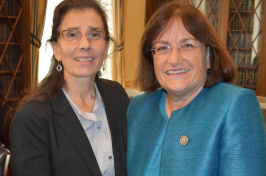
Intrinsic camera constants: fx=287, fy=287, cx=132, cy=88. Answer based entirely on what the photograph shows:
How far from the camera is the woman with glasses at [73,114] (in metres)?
1.34

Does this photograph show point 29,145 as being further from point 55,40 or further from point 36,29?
point 36,29

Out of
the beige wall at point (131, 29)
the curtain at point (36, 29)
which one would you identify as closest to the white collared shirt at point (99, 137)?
the curtain at point (36, 29)

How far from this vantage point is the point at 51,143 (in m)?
1.38

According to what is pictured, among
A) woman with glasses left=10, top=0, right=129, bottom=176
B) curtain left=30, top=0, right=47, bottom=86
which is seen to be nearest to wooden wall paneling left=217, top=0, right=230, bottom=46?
curtain left=30, top=0, right=47, bottom=86

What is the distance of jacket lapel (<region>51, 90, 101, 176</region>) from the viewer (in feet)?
4.63

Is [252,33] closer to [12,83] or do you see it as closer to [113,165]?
[12,83]

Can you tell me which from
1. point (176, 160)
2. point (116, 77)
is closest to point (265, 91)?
point (116, 77)

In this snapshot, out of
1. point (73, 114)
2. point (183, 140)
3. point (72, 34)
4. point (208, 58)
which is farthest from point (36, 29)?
point (183, 140)

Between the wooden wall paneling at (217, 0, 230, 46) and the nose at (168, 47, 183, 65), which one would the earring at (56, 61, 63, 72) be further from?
the wooden wall paneling at (217, 0, 230, 46)

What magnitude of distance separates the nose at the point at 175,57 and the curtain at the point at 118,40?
440cm

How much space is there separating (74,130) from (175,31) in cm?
69

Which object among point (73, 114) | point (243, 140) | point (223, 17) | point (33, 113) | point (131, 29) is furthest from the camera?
point (131, 29)

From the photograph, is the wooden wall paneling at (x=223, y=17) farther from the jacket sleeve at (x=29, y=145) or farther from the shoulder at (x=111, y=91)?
the jacket sleeve at (x=29, y=145)

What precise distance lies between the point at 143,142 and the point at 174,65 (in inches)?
16.7
